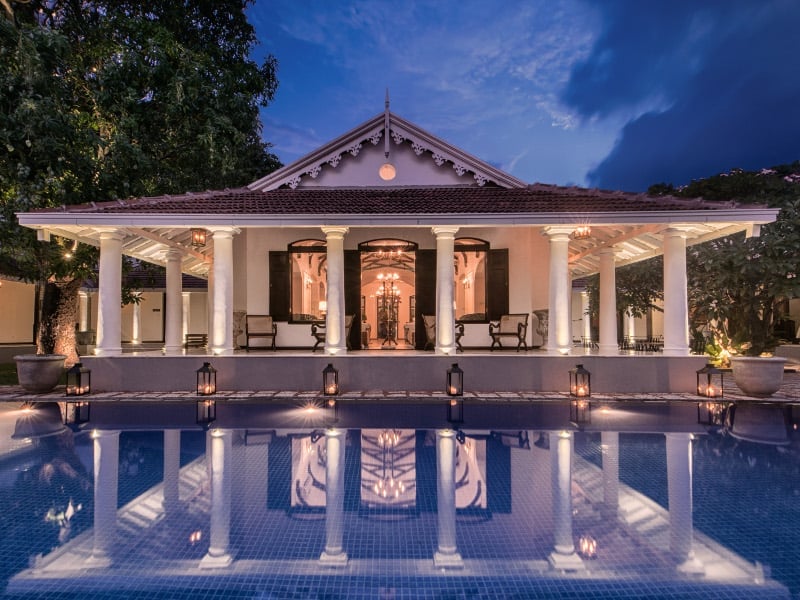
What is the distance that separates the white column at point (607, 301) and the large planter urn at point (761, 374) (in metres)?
3.23

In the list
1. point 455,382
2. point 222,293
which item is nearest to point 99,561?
point 455,382

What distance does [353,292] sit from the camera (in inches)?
555

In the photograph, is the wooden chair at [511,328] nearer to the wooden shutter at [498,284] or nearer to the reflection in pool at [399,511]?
the wooden shutter at [498,284]

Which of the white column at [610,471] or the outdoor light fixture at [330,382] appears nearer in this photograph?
the white column at [610,471]

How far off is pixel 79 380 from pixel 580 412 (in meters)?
10.2

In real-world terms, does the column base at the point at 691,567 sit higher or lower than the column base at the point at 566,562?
lower

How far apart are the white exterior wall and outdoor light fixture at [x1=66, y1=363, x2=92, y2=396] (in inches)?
487

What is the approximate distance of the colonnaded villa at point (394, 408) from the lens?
12.1 feet

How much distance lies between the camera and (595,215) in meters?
10.4

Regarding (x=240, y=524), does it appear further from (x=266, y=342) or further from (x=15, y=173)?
(x=15, y=173)

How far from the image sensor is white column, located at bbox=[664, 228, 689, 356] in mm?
10727

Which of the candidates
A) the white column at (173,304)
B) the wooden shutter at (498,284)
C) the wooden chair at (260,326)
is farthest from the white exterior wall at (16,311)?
the wooden shutter at (498,284)

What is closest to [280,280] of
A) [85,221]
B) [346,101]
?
[85,221]

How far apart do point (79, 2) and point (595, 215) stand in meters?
16.5
